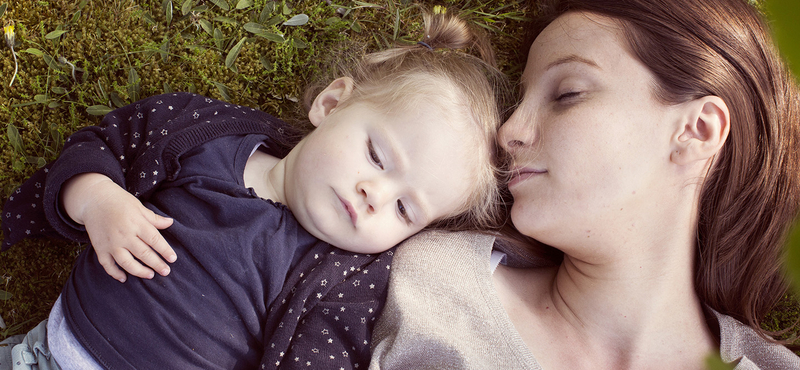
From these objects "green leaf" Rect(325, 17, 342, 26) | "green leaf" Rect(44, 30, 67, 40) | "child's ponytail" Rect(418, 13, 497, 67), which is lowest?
"green leaf" Rect(44, 30, 67, 40)

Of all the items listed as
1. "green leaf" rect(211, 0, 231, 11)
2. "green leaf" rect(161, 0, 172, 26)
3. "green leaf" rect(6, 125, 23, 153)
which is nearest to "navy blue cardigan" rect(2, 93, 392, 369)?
"green leaf" rect(6, 125, 23, 153)

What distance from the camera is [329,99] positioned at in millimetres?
2732

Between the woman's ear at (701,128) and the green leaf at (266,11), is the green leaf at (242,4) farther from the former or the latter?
the woman's ear at (701,128)

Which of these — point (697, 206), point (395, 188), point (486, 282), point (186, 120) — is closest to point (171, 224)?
point (186, 120)

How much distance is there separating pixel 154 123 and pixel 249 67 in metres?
0.88

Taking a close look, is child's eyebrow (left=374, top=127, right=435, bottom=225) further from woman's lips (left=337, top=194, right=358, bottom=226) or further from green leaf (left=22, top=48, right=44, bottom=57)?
green leaf (left=22, top=48, right=44, bottom=57)

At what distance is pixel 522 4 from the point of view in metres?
3.52

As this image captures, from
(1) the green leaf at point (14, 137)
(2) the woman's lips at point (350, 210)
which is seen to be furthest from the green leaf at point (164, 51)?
(2) the woman's lips at point (350, 210)

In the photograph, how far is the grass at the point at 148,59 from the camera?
2.96 m

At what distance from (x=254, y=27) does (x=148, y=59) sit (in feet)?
2.15

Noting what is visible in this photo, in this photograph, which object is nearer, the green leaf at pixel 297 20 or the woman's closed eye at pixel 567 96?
the woman's closed eye at pixel 567 96

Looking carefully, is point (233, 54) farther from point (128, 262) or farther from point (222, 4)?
point (128, 262)

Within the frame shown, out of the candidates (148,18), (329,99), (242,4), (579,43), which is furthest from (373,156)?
(148,18)

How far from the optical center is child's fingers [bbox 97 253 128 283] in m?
2.22
